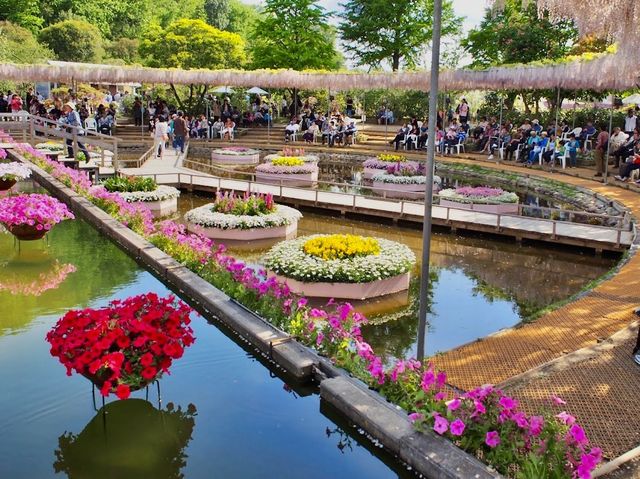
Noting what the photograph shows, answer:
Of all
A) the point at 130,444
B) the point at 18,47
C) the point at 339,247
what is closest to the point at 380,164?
the point at 339,247

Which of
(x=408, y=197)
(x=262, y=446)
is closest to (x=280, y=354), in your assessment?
(x=262, y=446)

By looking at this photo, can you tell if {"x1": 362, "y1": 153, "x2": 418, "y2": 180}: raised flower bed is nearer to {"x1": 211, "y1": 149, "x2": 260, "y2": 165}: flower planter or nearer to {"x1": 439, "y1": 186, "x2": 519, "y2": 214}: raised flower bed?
{"x1": 439, "y1": 186, "x2": 519, "y2": 214}: raised flower bed

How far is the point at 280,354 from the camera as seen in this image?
7.69 m

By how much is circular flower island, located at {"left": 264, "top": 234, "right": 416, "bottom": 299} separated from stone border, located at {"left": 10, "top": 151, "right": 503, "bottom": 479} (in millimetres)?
1917

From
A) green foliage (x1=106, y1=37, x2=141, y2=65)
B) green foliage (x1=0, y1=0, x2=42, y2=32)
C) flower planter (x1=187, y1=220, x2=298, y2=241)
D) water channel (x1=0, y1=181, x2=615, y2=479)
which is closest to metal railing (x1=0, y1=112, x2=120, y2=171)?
flower planter (x1=187, y1=220, x2=298, y2=241)

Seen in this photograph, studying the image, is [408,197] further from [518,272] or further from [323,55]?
[323,55]

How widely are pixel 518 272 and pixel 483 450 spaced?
9517 mm

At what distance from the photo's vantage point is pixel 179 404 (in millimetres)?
7000

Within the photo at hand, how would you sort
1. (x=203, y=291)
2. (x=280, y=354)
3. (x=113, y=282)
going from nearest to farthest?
(x=280, y=354)
(x=203, y=291)
(x=113, y=282)

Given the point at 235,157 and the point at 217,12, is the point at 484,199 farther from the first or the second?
the point at 217,12

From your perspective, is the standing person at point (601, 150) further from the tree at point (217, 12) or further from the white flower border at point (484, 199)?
the tree at point (217, 12)

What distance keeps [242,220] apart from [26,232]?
494cm

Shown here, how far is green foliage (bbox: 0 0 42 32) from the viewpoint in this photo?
61.2 m

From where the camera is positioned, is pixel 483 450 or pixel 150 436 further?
pixel 150 436
